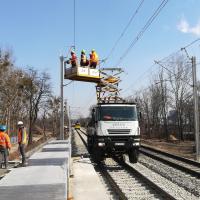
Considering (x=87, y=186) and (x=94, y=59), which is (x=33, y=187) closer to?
(x=87, y=186)

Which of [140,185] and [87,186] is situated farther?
[140,185]

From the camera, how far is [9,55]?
36312 millimetres

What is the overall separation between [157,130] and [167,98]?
6.61 meters

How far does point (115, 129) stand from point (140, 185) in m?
6.71

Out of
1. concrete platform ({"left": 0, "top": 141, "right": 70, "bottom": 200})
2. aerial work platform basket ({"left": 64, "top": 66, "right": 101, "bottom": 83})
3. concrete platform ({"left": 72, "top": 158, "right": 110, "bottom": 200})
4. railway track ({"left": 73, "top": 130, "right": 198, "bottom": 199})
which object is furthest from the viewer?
aerial work platform basket ({"left": 64, "top": 66, "right": 101, "bottom": 83})

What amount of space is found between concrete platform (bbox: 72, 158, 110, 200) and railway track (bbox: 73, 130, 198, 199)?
554 mm

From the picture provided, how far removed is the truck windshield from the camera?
22.4 m

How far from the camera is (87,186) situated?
1433cm

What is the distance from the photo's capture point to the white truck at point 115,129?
22156 mm

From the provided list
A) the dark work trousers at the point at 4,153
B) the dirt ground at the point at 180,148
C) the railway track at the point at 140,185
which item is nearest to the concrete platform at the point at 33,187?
the railway track at the point at 140,185

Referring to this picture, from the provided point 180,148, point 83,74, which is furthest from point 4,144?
point 180,148

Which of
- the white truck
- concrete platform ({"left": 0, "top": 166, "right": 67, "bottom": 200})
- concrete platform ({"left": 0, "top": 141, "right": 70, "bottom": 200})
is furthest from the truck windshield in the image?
concrete platform ({"left": 0, "top": 166, "right": 67, "bottom": 200})

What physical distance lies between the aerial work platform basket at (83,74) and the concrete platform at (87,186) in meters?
6.28

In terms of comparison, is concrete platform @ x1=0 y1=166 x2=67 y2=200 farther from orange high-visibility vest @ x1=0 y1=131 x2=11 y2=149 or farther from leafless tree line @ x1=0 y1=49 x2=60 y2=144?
leafless tree line @ x1=0 y1=49 x2=60 y2=144
